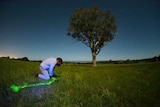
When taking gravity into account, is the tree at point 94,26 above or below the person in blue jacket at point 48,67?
above

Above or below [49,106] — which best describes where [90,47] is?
above

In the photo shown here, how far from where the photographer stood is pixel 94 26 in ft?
127

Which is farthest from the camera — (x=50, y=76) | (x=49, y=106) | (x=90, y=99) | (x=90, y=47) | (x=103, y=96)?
(x=90, y=47)

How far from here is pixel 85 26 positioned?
128ft

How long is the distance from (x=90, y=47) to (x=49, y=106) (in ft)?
111

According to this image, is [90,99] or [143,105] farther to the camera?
[90,99]

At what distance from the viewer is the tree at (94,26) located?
38.6 m

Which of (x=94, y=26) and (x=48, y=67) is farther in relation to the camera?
(x=94, y=26)

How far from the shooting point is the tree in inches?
1521

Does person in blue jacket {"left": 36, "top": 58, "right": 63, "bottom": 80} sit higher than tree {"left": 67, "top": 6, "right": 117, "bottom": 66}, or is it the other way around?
tree {"left": 67, "top": 6, "right": 117, "bottom": 66}

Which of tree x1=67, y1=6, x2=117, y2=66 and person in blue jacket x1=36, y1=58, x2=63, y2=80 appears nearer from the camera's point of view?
person in blue jacket x1=36, y1=58, x2=63, y2=80

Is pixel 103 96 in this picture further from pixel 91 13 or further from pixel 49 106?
pixel 91 13

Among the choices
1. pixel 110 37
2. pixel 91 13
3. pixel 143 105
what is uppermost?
pixel 91 13

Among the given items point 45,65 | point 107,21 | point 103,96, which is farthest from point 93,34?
point 103,96
